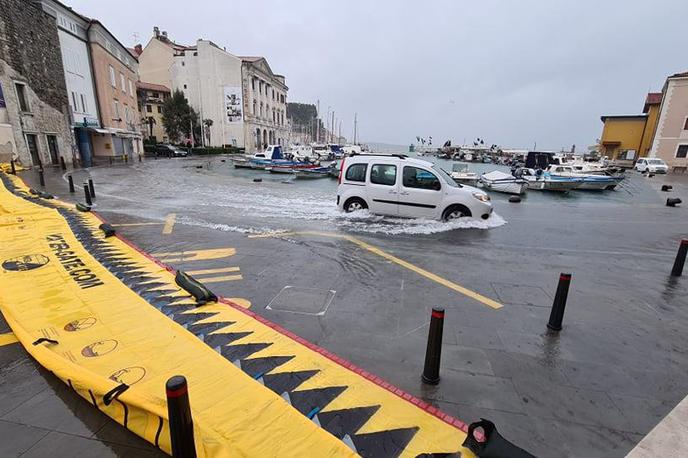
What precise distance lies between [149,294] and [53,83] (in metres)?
31.5

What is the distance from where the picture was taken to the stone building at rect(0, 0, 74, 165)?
21.3 meters

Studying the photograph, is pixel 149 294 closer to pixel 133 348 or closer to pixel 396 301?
pixel 133 348

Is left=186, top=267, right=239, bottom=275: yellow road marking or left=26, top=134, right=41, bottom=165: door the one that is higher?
left=26, top=134, right=41, bottom=165: door

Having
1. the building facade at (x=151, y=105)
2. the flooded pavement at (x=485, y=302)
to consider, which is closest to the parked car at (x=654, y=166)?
the flooded pavement at (x=485, y=302)

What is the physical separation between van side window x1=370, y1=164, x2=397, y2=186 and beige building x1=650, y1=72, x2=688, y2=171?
5008 centimetres

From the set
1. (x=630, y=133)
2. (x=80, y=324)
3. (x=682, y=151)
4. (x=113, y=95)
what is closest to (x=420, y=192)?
(x=80, y=324)

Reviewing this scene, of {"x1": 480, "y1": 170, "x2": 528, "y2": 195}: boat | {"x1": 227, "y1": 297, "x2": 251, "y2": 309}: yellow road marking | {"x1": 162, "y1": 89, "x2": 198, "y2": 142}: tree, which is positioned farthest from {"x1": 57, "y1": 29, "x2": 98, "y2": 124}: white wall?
{"x1": 480, "y1": 170, "x2": 528, "y2": 195}: boat

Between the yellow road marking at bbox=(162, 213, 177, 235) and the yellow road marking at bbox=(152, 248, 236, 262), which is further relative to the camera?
the yellow road marking at bbox=(162, 213, 177, 235)

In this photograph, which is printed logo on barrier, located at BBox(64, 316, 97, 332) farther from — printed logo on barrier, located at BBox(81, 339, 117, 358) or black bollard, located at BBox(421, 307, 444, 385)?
black bollard, located at BBox(421, 307, 444, 385)

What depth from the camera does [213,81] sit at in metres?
61.1

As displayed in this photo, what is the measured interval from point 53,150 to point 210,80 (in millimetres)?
40638

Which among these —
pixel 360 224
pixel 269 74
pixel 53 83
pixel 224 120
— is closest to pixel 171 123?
pixel 224 120

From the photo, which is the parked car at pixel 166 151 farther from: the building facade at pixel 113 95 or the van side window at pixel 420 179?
the van side window at pixel 420 179

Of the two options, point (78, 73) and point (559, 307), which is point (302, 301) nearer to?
point (559, 307)
